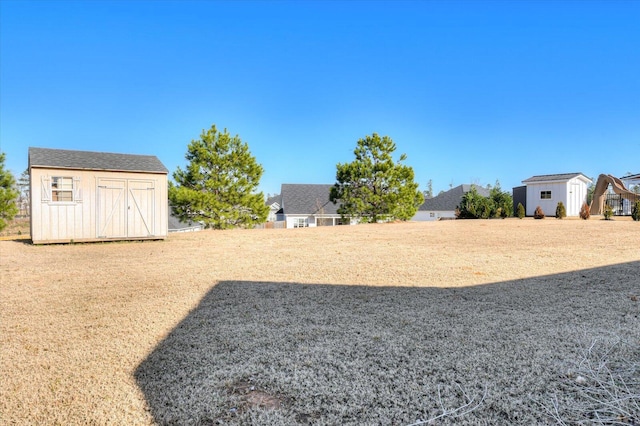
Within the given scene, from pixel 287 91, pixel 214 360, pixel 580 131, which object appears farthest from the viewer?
pixel 287 91

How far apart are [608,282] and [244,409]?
5801mm

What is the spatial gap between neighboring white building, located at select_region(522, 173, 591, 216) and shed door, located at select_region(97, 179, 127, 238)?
988 inches

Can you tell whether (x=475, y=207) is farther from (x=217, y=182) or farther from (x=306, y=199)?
(x=306, y=199)

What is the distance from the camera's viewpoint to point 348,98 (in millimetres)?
21000

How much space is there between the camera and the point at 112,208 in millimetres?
11453

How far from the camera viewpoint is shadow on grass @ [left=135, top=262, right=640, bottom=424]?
6.57ft

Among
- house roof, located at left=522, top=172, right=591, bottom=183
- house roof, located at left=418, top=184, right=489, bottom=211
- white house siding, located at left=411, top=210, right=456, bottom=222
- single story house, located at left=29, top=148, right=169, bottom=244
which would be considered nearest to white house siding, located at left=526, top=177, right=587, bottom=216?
house roof, located at left=522, top=172, right=591, bottom=183

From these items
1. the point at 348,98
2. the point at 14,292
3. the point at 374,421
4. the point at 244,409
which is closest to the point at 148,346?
the point at 244,409

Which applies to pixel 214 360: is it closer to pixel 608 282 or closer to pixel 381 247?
pixel 608 282

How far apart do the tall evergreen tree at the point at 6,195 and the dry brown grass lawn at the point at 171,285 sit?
290 inches

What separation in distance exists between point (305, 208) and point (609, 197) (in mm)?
23646

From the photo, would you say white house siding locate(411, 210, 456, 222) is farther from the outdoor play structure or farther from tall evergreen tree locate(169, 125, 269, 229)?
tall evergreen tree locate(169, 125, 269, 229)

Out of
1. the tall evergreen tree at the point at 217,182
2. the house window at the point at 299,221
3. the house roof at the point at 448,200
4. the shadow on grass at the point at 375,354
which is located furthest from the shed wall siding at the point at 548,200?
the shadow on grass at the point at 375,354

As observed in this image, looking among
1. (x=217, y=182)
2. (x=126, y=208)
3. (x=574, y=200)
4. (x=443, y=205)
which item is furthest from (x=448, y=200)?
(x=126, y=208)
